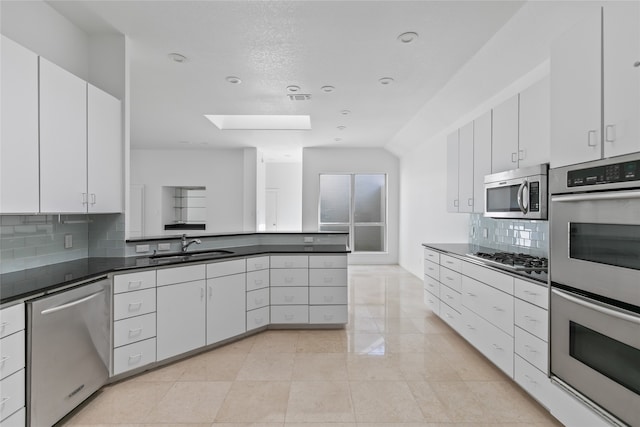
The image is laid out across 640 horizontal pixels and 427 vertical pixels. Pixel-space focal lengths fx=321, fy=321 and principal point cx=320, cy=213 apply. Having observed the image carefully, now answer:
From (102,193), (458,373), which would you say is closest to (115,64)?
(102,193)

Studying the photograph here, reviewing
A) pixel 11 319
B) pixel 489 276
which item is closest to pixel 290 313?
pixel 489 276

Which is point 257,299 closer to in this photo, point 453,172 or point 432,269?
point 432,269

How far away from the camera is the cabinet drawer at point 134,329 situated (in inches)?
93.3

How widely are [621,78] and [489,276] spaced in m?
1.66

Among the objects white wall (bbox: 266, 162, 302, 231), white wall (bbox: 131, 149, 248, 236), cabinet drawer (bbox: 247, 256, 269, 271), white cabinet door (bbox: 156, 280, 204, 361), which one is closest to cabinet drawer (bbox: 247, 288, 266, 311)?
cabinet drawer (bbox: 247, 256, 269, 271)

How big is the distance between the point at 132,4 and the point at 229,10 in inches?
28.3

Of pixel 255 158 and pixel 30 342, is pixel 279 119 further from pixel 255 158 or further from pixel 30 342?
pixel 30 342

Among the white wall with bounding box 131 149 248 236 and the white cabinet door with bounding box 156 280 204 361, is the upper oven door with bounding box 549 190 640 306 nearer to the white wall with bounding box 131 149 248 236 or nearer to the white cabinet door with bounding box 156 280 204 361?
the white cabinet door with bounding box 156 280 204 361

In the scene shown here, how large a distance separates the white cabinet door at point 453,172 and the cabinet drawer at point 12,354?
3.98 metres

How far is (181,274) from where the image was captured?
2752 millimetres

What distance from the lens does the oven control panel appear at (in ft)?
4.41

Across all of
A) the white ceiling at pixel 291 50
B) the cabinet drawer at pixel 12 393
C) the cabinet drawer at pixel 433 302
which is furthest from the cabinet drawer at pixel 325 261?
the cabinet drawer at pixel 12 393

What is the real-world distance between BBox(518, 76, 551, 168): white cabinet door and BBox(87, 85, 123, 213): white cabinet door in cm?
347

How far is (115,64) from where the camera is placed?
290 centimetres
